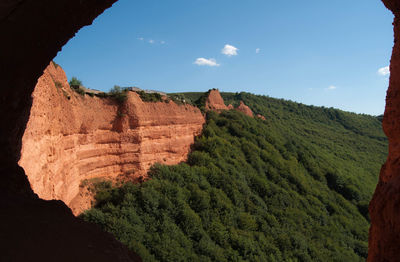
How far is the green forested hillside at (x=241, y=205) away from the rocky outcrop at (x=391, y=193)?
30.7 ft

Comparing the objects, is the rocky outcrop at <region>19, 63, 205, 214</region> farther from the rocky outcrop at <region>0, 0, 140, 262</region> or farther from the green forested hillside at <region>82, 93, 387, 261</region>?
the rocky outcrop at <region>0, 0, 140, 262</region>

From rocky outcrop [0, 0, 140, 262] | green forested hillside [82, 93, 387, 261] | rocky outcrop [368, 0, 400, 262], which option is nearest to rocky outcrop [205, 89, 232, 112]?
green forested hillside [82, 93, 387, 261]

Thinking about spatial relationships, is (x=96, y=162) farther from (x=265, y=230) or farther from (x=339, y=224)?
(x=339, y=224)

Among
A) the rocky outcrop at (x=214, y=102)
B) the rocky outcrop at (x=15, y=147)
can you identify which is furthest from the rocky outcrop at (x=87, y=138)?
the rocky outcrop at (x=214, y=102)

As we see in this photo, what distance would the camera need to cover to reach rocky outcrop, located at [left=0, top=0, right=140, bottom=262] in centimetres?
328

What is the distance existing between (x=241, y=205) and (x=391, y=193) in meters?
15.0

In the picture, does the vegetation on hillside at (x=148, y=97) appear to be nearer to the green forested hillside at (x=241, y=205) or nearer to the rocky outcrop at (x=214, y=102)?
the green forested hillside at (x=241, y=205)

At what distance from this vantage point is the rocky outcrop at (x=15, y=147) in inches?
129

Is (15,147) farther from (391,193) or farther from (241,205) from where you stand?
(241,205)

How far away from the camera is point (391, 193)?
11.2ft

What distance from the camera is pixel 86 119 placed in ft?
41.9

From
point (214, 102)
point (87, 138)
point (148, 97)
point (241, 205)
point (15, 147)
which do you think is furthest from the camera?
point (214, 102)

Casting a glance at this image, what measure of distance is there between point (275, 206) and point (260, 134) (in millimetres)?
11791

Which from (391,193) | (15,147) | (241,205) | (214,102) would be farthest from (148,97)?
(391,193)
